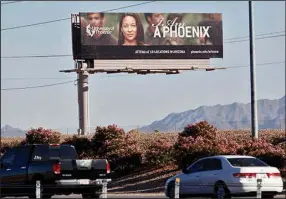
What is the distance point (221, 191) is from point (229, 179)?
50 cm

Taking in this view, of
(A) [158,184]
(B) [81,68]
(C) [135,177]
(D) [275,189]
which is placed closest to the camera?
(D) [275,189]

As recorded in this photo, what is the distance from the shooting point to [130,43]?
60344mm

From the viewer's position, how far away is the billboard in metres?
59.2

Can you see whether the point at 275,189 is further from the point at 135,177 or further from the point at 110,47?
the point at 110,47

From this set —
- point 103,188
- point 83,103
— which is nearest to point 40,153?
point 103,188

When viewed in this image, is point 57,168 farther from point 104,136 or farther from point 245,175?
point 104,136

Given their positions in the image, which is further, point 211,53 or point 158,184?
point 211,53

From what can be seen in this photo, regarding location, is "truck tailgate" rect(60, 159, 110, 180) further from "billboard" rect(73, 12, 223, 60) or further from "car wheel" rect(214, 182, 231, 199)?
"billboard" rect(73, 12, 223, 60)

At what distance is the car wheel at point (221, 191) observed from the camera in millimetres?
24344

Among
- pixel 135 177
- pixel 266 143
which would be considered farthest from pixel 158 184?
pixel 266 143

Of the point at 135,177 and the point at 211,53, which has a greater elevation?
the point at 211,53

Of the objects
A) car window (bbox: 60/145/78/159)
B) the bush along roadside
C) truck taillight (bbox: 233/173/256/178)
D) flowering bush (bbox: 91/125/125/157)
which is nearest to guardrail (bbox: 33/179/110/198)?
car window (bbox: 60/145/78/159)

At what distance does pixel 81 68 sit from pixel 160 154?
22489 mm

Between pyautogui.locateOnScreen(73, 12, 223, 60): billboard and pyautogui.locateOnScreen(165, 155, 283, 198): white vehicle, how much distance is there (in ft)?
109
